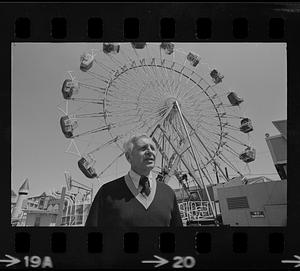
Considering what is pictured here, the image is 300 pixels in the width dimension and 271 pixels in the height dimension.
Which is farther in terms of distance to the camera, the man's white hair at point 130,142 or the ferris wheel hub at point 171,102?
the ferris wheel hub at point 171,102

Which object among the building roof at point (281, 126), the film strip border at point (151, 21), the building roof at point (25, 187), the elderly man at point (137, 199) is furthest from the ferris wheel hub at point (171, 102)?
the building roof at point (25, 187)

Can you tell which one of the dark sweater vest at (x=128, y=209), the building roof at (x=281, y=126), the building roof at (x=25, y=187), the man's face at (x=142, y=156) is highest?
the building roof at (x=281, y=126)

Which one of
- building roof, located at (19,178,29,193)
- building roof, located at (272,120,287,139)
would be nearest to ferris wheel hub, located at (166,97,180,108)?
building roof, located at (272,120,287,139)

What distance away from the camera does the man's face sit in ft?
24.3

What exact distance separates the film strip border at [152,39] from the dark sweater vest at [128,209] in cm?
13

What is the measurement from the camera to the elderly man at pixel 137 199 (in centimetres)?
726

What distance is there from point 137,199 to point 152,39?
2062 millimetres

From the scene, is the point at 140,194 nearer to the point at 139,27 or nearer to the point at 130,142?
the point at 130,142

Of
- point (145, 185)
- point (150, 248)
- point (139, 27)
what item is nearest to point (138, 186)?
point (145, 185)

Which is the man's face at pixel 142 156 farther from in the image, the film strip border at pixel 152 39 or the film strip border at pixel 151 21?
the film strip border at pixel 151 21

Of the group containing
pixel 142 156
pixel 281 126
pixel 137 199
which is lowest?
pixel 137 199

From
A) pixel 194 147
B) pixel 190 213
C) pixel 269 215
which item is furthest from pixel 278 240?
pixel 194 147

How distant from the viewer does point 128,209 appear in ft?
24.0
